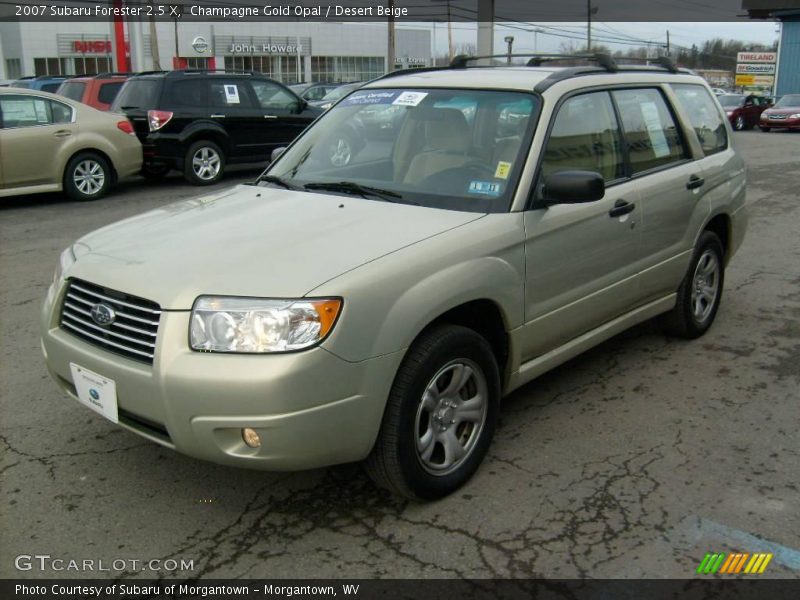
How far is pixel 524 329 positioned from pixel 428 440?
750 millimetres

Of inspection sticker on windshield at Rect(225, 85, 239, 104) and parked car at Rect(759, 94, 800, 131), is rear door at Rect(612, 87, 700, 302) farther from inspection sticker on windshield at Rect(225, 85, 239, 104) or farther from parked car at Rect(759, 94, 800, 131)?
parked car at Rect(759, 94, 800, 131)

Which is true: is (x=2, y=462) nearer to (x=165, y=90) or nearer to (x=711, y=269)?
(x=711, y=269)

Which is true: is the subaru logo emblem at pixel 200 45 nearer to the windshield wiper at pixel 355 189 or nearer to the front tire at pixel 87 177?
the front tire at pixel 87 177

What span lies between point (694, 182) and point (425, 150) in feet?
6.49

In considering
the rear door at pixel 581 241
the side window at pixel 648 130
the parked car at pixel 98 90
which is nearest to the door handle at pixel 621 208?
the rear door at pixel 581 241

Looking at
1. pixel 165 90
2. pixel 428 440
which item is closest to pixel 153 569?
pixel 428 440

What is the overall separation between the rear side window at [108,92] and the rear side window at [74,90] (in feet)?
1.30

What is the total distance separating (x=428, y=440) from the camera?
3.32m

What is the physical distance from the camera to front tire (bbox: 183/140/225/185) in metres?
12.5

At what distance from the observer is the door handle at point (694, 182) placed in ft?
16.2

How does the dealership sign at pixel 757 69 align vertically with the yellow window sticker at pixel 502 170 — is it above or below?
above

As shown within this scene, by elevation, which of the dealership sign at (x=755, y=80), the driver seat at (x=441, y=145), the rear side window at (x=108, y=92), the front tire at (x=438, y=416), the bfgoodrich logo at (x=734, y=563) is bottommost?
the bfgoodrich logo at (x=734, y=563)

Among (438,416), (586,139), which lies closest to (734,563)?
(438,416)

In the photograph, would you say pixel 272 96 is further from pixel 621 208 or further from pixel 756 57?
pixel 756 57
